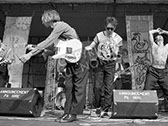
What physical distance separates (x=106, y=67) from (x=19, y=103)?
1.35 metres

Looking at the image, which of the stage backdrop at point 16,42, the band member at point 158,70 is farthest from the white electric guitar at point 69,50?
the stage backdrop at point 16,42

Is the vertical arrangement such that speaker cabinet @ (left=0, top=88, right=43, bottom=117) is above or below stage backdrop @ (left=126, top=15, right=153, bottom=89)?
below

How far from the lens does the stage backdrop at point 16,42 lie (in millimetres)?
4848

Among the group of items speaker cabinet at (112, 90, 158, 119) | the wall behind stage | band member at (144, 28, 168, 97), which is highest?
the wall behind stage

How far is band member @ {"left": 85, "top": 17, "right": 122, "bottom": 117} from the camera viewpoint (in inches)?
115

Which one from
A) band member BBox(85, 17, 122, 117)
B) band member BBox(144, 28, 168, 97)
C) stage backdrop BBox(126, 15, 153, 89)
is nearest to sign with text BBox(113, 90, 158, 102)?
band member BBox(85, 17, 122, 117)

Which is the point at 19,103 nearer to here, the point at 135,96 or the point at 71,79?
the point at 71,79

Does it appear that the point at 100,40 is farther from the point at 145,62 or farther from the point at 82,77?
the point at 145,62

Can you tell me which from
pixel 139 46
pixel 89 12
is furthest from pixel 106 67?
pixel 89 12

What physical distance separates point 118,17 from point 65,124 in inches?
181

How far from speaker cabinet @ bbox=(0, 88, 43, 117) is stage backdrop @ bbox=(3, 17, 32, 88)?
2056 millimetres

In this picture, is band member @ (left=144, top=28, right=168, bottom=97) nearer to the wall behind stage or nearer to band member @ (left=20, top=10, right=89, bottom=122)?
band member @ (left=20, top=10, right=89, bottom=122)

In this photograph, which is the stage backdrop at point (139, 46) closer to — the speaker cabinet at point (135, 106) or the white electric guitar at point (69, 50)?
the speaker cabinet at point (135, 106)

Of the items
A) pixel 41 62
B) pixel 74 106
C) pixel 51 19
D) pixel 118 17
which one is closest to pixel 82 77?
pixel 74 106
